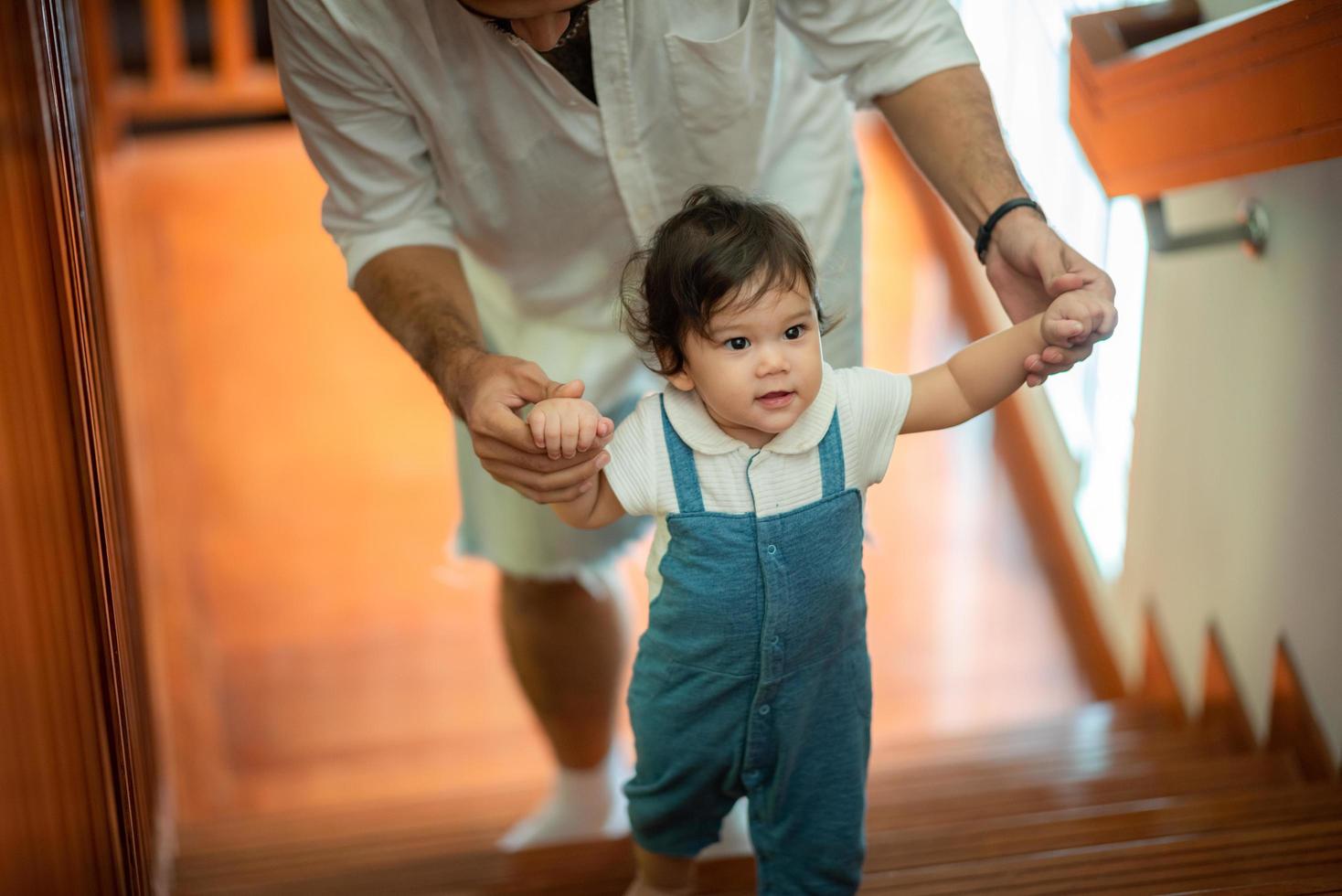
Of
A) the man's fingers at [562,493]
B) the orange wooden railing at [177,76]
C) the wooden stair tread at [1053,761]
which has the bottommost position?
the wooden stair tread at [1053,761]

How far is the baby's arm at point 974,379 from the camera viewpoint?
124 centimetres

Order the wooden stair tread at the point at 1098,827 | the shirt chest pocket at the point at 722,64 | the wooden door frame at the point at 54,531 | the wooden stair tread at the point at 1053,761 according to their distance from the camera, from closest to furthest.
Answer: the wooden door frame at the point at 54,531
the shirt chest pocket at the point at 722,64
the wooden stair tread at the point at 1098,827
the wooden stair tread at the point at 1053,761

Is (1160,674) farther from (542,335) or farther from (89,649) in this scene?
(89,649)

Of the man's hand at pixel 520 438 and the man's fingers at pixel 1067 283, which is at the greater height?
the man's fingers at pixel 1067 283

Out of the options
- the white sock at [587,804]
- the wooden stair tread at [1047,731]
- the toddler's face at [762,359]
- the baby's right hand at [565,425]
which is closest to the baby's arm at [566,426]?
the baby's right hand at [565,425]

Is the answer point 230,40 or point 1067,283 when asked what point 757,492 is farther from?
point 230,40

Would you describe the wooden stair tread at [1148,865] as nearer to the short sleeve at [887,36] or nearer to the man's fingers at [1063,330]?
the man's fingers at [1063,330]

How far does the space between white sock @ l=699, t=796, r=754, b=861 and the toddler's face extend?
66 centimetres

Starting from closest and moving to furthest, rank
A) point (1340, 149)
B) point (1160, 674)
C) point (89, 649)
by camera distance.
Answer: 1. point (89, 649)
2. point (1340, 149)
3. point (1160, 674)

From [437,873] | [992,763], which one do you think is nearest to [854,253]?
[992,763]

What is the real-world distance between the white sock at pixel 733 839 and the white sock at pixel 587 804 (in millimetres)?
451

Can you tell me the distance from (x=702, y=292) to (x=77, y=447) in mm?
577

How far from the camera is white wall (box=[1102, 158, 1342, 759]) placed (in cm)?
170

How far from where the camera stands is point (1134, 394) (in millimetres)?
2492
